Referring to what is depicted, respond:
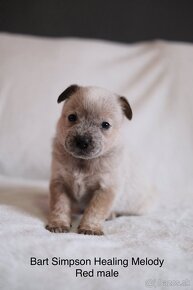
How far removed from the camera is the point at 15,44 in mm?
3068

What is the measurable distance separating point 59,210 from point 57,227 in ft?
0.44

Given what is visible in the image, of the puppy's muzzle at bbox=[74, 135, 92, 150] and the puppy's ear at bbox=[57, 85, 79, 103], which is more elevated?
the puppy's ear at bbox=[57, 85, 79, 103]

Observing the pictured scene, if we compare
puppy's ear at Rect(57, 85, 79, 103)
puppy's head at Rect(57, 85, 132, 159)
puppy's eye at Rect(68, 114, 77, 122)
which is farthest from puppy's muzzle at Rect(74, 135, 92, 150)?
puppy's ear at Rect(57, 85, 79, 103)

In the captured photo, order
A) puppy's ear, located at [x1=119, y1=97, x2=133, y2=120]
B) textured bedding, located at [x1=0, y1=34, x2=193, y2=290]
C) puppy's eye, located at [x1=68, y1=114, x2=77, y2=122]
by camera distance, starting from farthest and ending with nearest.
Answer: textured bedding, located at [x1=0, y1=34, x2=193, y2=290], puppy's ear, located at [x1=119, y1=97, x2=133, y2=120], puppy's eye, located at [x1=68, y1=114, x2=77, y2=122]

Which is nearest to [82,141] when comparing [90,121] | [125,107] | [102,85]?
[90,121]

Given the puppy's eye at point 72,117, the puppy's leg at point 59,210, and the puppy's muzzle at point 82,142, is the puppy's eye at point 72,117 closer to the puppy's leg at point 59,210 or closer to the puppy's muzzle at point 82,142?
the puppy's muzzle at point 82,142

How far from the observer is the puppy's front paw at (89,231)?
6.09 ft

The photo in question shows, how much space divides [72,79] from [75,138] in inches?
49.1

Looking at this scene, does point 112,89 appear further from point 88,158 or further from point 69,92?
point 88,158

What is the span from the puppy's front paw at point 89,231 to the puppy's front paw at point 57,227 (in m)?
0.06

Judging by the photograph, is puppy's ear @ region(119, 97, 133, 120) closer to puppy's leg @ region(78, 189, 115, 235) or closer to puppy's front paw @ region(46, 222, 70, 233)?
puppy's leg @ region(78, 189, 115, 235)

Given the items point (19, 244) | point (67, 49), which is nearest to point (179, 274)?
point (19, 244)

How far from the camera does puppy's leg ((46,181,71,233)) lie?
73.5 inches

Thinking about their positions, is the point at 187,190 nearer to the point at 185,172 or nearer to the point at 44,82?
the point at 185,172
